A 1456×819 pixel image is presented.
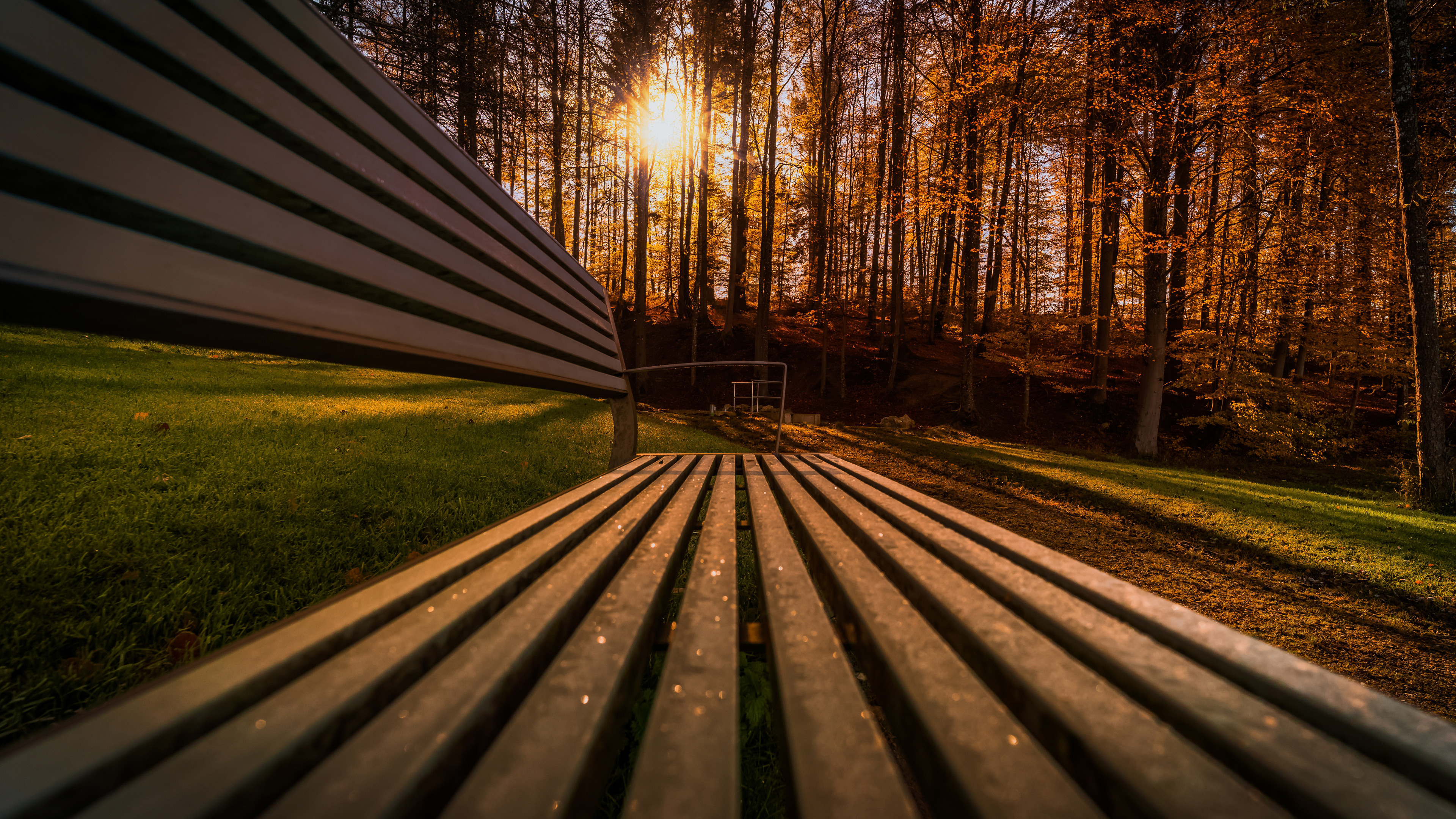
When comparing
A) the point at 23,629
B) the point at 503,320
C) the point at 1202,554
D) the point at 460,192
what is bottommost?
the point at 1202,554

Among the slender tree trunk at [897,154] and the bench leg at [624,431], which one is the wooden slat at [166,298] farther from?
the slender tree trunk at [897,154]

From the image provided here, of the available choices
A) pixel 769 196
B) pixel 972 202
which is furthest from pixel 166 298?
pixel 769 196

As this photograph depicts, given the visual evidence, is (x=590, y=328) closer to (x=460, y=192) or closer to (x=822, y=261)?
(x=460, y=192)

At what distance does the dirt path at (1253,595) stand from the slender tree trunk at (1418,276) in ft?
14.5

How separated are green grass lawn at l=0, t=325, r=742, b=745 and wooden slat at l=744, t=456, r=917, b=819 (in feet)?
4.82

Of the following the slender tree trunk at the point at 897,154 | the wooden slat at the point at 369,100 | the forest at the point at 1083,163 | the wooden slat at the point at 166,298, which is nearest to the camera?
the wooden slat at the point at 166,298

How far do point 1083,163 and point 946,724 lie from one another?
14.4m

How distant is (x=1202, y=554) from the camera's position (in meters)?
3.35

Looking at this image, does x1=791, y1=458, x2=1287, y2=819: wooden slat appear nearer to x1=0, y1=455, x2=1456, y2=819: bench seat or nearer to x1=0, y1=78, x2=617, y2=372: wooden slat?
x1=0, y1=455, x2=1456, y2=819: bench seat

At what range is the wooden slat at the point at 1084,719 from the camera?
43cm

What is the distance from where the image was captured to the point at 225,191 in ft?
2.37

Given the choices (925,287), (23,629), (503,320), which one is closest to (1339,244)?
(925,287)

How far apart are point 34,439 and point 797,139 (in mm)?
20679

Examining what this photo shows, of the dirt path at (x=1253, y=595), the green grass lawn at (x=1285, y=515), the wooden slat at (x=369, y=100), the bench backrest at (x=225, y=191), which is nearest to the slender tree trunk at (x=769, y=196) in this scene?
the green grass lawn at (x=1285, y=515)
